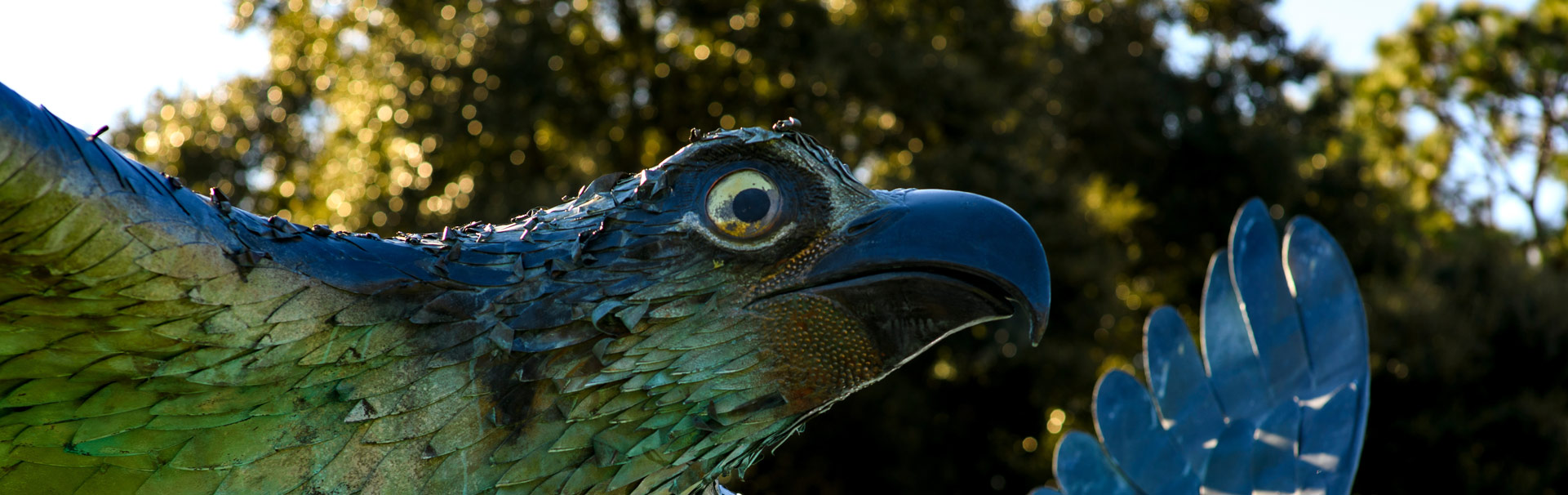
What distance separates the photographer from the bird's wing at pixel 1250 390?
11.9ft

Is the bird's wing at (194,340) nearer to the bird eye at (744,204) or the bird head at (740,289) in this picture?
the bird head at (740,289)

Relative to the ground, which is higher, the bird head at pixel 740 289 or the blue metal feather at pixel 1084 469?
the bird head at pixel 740 289

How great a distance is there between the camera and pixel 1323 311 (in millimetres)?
3809

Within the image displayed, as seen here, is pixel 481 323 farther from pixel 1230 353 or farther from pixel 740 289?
pixel 1230 353

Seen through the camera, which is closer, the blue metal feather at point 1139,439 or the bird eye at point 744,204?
the bird eye at point 744,204

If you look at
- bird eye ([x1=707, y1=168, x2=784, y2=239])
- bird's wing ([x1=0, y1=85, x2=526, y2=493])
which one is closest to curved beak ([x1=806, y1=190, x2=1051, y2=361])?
bird eye ([x1=707, y1=168, x2=784, y2=239])

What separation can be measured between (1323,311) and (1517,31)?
1772cm

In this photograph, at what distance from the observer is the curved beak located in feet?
6.13

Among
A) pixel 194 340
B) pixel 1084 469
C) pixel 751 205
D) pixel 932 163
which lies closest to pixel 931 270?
pixel 751 205

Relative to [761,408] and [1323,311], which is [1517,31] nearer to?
[1323,311]

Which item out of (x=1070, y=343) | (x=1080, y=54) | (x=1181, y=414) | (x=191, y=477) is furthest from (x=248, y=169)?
(x=191, y=477)

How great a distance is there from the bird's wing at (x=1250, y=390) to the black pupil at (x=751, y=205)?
2.36m

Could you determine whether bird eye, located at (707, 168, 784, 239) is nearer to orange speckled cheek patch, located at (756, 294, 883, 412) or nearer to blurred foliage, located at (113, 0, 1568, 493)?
orange speckled cheek patch, located at (756, 294, 883, 412)

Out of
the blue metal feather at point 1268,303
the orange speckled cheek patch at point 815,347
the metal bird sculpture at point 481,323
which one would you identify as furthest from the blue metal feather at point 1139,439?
the orange speckled cheek patch at point 815,347
